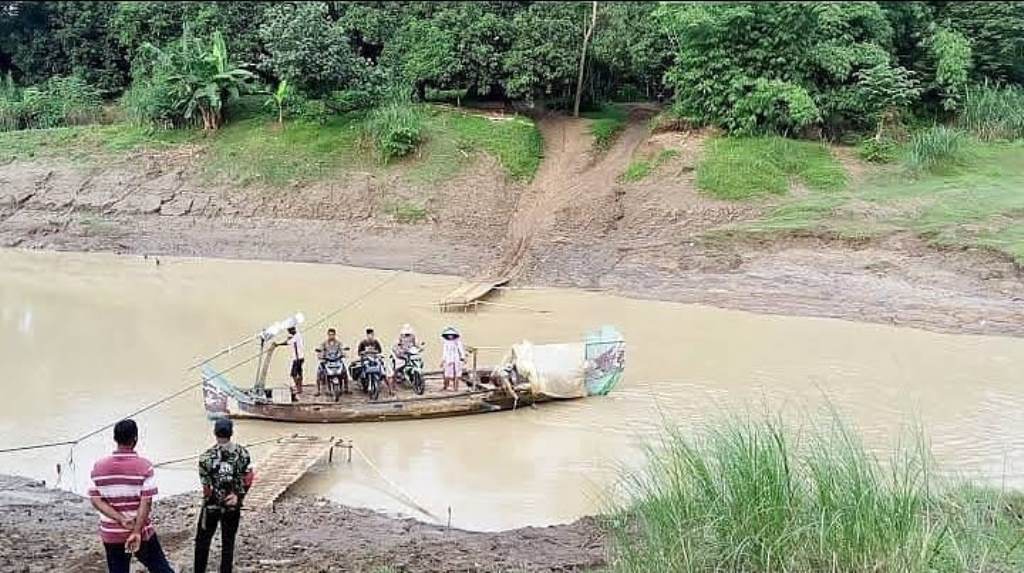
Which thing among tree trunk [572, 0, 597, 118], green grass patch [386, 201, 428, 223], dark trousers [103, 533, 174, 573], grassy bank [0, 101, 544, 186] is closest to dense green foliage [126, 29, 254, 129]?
grassy bank [0, 101, 544, 186]

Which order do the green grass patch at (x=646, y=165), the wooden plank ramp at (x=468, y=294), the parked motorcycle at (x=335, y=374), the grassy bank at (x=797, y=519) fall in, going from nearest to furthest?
the grassy bank at (x=797, y=519)
the parked motorcycle at (x=335, y=374)
the wooden plank ramp at (x=468, y=294)
the green grass patch at (x=646, y=165)

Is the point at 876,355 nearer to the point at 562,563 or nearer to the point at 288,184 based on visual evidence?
the point at 562,563

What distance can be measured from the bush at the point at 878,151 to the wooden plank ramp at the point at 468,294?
28.8ft

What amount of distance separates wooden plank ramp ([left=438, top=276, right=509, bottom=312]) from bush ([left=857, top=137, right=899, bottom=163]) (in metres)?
8.77

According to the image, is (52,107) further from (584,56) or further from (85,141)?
(584,56)

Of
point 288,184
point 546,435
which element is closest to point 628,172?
point 288,184

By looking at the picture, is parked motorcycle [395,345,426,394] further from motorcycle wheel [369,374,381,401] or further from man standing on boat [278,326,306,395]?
man standing on boat [278,326,306,395]

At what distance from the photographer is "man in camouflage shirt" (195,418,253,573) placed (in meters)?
6.32

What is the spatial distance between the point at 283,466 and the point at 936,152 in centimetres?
1698

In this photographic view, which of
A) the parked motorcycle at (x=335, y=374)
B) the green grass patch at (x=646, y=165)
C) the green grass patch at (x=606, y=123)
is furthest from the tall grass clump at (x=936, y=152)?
the parked motorcycle at (x=335, y=374)

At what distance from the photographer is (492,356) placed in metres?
15.5

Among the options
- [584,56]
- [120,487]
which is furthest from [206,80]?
[120,487]

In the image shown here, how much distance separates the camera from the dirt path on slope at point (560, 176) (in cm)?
2214

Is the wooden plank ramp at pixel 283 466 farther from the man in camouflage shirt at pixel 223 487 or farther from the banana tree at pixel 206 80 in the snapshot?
the banana tree at pixel 206 80
